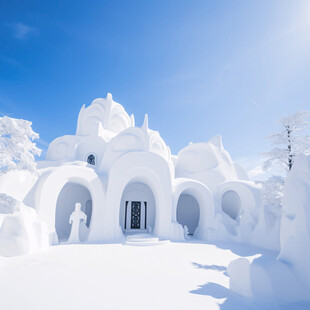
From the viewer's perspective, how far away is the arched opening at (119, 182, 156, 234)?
16109 millimetres

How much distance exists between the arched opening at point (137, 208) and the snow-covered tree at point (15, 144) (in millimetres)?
10277

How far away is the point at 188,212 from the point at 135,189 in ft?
19.0

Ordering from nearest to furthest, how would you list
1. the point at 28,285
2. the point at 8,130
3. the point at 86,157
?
the point at 28,285, the point at 8,130, the point at 86,157

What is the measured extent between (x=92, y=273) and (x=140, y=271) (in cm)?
139

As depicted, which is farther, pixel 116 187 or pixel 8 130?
pixel 116 187

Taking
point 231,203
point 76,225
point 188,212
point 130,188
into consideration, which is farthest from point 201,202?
point 76,225

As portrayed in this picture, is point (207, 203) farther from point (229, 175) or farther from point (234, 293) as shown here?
point (234, 293)

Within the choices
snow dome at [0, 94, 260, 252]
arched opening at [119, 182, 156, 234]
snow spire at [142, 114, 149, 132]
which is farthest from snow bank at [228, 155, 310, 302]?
snow spire at [142, 114, 149, 132]

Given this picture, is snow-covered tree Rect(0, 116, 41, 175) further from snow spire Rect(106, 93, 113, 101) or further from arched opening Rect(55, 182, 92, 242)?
snow spire Rect(106, 93, 113, 101)

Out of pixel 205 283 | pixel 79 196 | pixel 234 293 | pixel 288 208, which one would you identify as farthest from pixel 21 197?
pixel 288 208

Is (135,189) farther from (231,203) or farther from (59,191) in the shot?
(231,203)

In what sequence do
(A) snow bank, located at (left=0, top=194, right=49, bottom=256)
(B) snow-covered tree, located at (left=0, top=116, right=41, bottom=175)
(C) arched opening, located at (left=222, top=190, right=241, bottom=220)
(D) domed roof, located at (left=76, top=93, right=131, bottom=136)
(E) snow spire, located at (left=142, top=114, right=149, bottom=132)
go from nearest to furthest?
(B) snow-covered tree, located at (left=0, top=116, right=41, bottom=175)
(A) snow bank, located at (left=0, top=194, right=49, bottom=256)
(E) snow spire, located at (left=142, top=114, right=149, bottom=132)
(C) arched opening, located at (left=222, top=190, right=241, bottom=220)
(D) domed roof, located at (left=76, top=93, right=131, bottom=136)

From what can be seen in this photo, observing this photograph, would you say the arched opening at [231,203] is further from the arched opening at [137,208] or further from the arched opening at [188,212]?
the arched opening at [137,208]

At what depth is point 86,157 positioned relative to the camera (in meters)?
18.6
